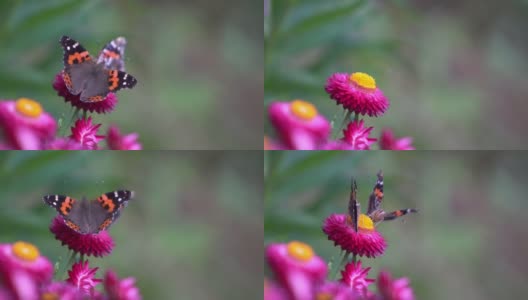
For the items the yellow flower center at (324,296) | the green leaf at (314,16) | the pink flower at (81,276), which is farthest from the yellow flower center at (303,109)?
the pink flower at (81,276)

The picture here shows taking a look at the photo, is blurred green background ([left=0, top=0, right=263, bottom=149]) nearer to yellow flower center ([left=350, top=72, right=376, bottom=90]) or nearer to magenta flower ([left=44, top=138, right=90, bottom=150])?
magenta flower ([left=44, top=138, right=90, bottom=150])

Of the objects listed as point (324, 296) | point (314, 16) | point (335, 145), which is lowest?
point (324, 296)

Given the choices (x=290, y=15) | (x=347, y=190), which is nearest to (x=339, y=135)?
(x=347, y=190)

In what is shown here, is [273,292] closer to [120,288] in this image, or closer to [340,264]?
[340,264]

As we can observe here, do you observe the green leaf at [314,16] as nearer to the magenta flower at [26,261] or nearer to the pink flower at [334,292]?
the pink flower at [334,292]

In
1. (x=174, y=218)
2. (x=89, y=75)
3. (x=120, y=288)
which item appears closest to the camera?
(x=89, y=75)

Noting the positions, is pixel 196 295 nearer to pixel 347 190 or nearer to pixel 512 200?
pixel 347 190

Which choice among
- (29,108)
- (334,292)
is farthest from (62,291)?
(334,292)
